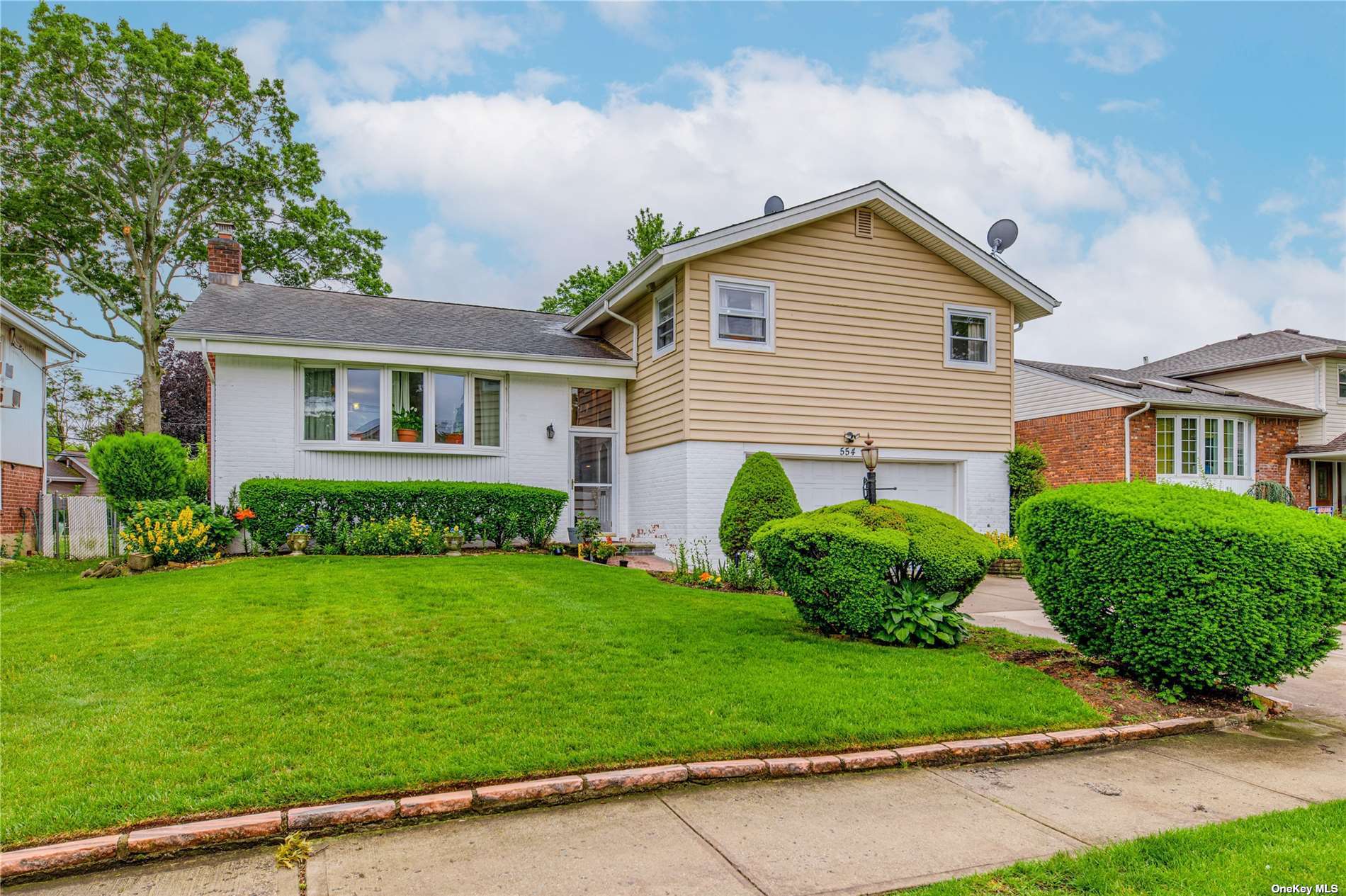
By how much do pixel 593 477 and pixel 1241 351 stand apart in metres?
22.5

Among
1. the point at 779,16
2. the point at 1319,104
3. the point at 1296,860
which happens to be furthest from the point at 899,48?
the point at 1296,860

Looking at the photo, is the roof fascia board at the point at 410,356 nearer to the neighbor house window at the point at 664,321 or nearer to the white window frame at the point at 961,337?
the neighbor house window at the point at 664,321

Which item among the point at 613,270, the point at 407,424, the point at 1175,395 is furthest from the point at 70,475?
the point at 1175,395

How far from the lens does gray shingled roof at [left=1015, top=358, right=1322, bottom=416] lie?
18.9m

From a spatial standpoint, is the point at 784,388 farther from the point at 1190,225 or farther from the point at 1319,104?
the point at 1190,225

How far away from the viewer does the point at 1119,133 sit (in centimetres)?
1495

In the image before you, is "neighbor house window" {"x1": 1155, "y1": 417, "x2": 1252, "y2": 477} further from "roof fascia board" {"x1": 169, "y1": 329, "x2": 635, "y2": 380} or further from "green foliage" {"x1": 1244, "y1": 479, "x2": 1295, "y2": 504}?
"roof fascia board" {"x1": 169, "y1": 329, "x2": 635, "y2": 380}

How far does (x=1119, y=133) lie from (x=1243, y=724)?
13.7 m

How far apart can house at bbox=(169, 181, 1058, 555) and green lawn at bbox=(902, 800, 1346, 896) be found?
8853 millimetres

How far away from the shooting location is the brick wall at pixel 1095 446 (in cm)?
1892

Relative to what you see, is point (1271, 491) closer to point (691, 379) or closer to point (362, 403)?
point (691, 379)

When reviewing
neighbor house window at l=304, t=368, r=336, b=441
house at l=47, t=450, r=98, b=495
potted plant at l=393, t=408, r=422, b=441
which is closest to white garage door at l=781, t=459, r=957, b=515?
potted plant at l=393, t=408, r=422, b=441

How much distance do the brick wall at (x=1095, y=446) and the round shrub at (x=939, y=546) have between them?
14.3 metres

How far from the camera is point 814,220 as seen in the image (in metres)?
13.1
